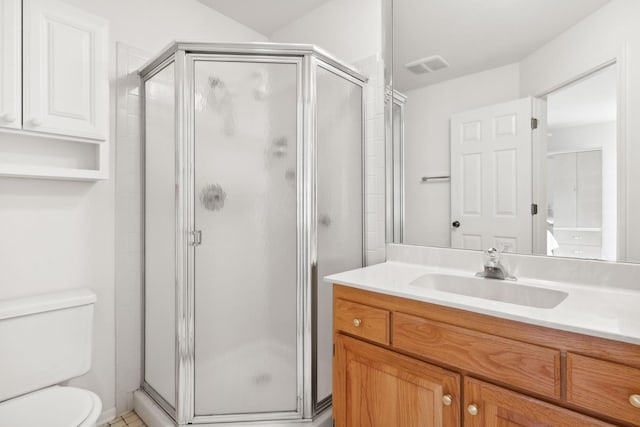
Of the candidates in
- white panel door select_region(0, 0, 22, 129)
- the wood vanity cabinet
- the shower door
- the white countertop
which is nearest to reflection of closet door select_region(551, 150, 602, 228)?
the white countertop

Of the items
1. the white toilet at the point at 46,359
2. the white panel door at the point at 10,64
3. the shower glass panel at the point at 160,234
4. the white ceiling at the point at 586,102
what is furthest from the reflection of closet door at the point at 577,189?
the white panel door at the point at 10,64

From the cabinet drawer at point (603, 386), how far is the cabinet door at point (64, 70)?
79.5 inches

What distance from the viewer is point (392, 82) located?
6.07ft

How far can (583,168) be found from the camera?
1.28 m

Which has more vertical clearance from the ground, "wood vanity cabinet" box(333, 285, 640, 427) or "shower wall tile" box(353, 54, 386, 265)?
"shower wall tile" box(353, 54, 386, 265)

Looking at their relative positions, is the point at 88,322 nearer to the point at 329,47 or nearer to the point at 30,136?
the point at 30,136

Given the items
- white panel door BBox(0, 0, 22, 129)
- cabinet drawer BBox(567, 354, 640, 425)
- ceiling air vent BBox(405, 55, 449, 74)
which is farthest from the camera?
ceiling air vent BBox(405, 55, 449, 74)

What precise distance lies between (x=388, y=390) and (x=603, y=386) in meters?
0.63

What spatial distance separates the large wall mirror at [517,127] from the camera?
122 centimetres

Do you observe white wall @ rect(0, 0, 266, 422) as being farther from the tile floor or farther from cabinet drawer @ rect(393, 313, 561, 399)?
cabinet drawer @ rect(393, 313, 561, 399)

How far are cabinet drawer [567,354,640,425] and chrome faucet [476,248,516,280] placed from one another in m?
0.54

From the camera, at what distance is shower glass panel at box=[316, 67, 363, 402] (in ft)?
5.53

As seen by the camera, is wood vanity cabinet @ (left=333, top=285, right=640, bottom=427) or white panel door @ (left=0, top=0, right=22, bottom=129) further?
white panel door @ (left=0, top=0, right=22, bottom=129)

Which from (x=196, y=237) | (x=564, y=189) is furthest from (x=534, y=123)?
(x=196, y=237)
